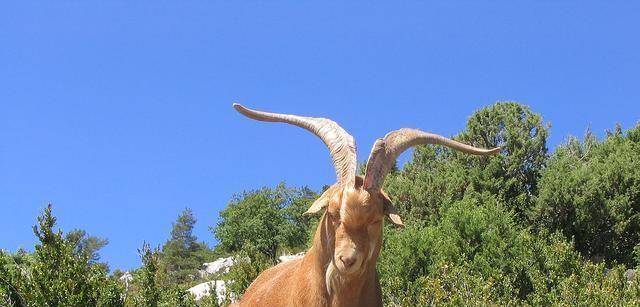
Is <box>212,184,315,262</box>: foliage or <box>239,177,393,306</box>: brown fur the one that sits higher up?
<box>212,184,315,262</box>: foliage

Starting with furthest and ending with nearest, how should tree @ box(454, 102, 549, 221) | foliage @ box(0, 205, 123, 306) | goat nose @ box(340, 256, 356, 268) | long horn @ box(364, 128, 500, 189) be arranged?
1. tree @ box(454, 102, 549, 221)
2. foliage @ box(0, 205, 123, 306)
3. long horn @ box(364, 128, 500, 189)
4. goat nose @ box(340, 256, 356, 268)

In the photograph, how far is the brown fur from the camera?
614 cm

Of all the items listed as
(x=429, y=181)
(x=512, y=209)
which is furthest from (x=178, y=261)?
(x=512, y=209)

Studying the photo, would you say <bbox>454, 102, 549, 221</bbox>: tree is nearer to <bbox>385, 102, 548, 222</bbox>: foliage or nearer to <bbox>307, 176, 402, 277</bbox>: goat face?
<bbox>385, 102, 548, 222</bbox>: foliage

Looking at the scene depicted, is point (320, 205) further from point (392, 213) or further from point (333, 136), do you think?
point (333, 136)

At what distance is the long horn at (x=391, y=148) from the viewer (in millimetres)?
6480

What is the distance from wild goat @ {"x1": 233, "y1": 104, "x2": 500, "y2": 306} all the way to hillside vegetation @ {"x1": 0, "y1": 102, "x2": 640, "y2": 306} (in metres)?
6.94

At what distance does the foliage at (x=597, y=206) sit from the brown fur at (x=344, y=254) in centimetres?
3788

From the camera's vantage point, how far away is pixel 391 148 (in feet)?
23.1

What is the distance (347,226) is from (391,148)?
120 cm

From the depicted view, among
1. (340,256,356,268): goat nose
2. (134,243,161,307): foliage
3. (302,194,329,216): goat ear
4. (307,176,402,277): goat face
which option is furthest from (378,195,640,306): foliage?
(340,256,356,268): goat nose

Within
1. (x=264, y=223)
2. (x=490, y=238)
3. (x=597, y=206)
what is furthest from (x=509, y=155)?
(x=264, y=223)

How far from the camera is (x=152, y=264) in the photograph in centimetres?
1413

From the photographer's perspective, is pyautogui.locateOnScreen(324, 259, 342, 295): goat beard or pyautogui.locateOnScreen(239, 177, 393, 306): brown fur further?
pyautogui.locateOnScreen(324, 259, 342, 295): goat beard
